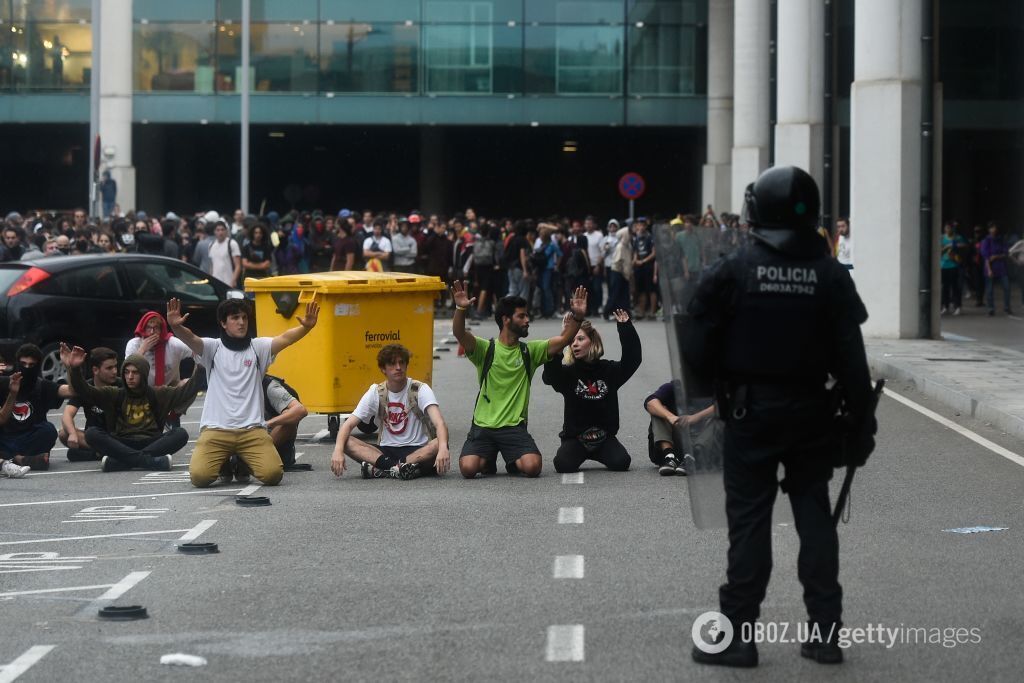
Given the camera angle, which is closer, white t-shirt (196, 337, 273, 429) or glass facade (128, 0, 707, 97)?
white t-shirt (196, 337, 273, 429)

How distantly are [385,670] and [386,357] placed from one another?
17.4ft

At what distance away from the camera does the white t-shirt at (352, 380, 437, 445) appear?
1115 centimetres

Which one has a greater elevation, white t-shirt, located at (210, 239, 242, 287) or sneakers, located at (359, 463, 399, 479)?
white t-shirt, located at (210, 239, 242, 287)

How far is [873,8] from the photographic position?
23047mm

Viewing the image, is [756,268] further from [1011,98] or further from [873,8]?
[1011,98]

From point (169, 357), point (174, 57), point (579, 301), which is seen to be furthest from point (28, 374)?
point (174, 57)

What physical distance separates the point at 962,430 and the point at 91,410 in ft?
22.9

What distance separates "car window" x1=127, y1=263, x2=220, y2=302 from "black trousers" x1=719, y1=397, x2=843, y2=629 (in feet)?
42.2

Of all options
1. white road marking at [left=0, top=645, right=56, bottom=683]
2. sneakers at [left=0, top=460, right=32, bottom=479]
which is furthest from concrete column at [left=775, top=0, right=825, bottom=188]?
white road marking at [left=0, top=645, right=56, bottom=683]

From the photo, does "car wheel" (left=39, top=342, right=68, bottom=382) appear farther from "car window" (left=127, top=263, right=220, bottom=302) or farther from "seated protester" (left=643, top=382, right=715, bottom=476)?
"seated protester" (left=643, top=382, right=715, bottom=476)

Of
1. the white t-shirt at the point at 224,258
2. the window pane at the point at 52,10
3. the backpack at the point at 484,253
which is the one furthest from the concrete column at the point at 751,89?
the window pane at the point at 52,10

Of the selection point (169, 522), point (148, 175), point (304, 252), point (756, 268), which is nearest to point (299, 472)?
point (169, 522)
